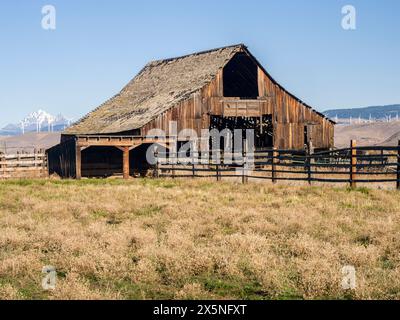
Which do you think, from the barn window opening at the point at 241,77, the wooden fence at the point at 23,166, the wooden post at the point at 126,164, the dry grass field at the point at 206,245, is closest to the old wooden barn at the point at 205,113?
the barn window opening at the point at 241,77

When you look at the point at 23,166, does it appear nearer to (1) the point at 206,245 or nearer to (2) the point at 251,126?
(2) the point at 251,126

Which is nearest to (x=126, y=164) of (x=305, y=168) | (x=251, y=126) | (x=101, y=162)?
(x=101, y=162)

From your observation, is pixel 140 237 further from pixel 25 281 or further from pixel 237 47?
pixel 237 47

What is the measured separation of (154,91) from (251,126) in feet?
26.0

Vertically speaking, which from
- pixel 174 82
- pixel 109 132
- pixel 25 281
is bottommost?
pixel 25 281

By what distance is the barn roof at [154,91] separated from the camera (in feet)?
119

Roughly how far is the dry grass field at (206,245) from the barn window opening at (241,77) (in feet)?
68.2

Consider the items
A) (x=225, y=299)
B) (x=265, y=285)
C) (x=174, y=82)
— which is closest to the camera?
(x=225, y=299)

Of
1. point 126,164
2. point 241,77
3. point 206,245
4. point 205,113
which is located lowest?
point 206,245

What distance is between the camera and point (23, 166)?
1459 inches

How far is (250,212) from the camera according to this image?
14516mm

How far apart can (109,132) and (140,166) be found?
124 inches
